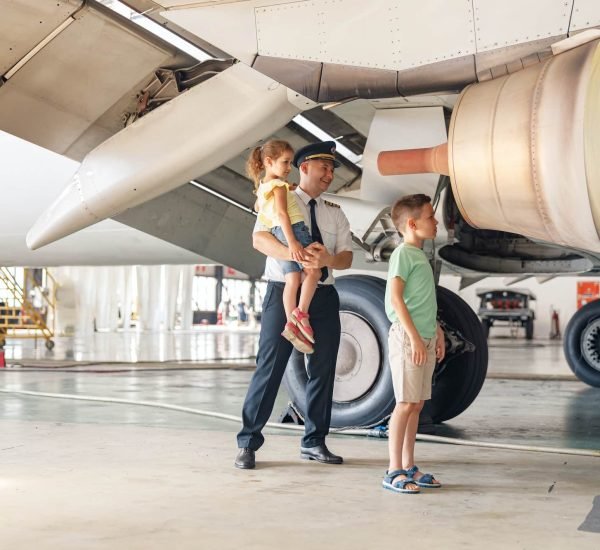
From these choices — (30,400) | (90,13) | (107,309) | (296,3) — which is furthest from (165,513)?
(107,309)

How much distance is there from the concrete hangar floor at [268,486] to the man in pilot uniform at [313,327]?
0.60ft

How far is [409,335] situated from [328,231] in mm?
843

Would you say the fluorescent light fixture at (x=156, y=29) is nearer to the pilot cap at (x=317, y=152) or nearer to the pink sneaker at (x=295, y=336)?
the pilot cap at (x=317, y=152)

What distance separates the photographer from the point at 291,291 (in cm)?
422

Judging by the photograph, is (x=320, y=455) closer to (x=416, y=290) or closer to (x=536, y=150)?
(x=416, y=290)

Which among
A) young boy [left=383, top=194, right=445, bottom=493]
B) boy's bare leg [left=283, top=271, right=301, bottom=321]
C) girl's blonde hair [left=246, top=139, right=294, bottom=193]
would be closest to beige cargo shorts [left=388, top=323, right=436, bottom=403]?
young boy [left=383, top=194, right=445, bottom=493]

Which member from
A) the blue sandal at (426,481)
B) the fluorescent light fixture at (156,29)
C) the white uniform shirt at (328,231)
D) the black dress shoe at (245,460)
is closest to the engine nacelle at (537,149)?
the white uniform shirt at (328,231)

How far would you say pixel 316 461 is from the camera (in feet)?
14.5

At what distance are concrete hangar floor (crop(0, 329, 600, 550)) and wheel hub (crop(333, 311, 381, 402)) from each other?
0.30 m

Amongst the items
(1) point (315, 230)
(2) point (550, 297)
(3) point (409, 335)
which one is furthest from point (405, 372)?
(2) point (550, 297)

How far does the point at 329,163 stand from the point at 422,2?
0.99 metres

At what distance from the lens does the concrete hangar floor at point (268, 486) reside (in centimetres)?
293

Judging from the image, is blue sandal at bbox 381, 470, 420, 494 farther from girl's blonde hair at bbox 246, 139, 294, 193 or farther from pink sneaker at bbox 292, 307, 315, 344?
girl's blonde hair at bbox 246, 139, 294, 193

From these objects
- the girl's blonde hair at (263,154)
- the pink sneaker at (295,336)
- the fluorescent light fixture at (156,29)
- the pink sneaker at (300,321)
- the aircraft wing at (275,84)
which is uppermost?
the fluorescent light fixture at (156,29)
